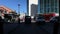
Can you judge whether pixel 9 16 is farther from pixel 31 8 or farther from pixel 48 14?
pixel 48 14

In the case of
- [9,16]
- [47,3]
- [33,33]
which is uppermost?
[47,3]

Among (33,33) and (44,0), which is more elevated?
(44,0)

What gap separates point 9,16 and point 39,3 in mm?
912

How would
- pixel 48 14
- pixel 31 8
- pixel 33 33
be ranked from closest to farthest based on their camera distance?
1. pixel 48 14
2. pixel 31 8
3. pixel 33 33

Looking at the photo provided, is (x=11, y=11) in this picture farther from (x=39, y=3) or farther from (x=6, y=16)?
(x=39, y=3)

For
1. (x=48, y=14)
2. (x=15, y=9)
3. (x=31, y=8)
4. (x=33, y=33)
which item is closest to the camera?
(x=48, y=14)

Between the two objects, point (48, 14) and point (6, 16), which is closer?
point (48, 14)

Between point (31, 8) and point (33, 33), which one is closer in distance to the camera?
point (31, 8)

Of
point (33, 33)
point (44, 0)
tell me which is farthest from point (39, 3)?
A: point (33, 33)

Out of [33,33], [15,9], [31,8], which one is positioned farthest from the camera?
[33,33]

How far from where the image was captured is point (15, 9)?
4.17 meters

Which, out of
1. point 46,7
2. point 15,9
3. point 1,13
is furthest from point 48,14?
point 1,13

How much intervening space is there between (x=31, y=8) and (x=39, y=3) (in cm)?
24

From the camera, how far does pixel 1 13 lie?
4227 mm
